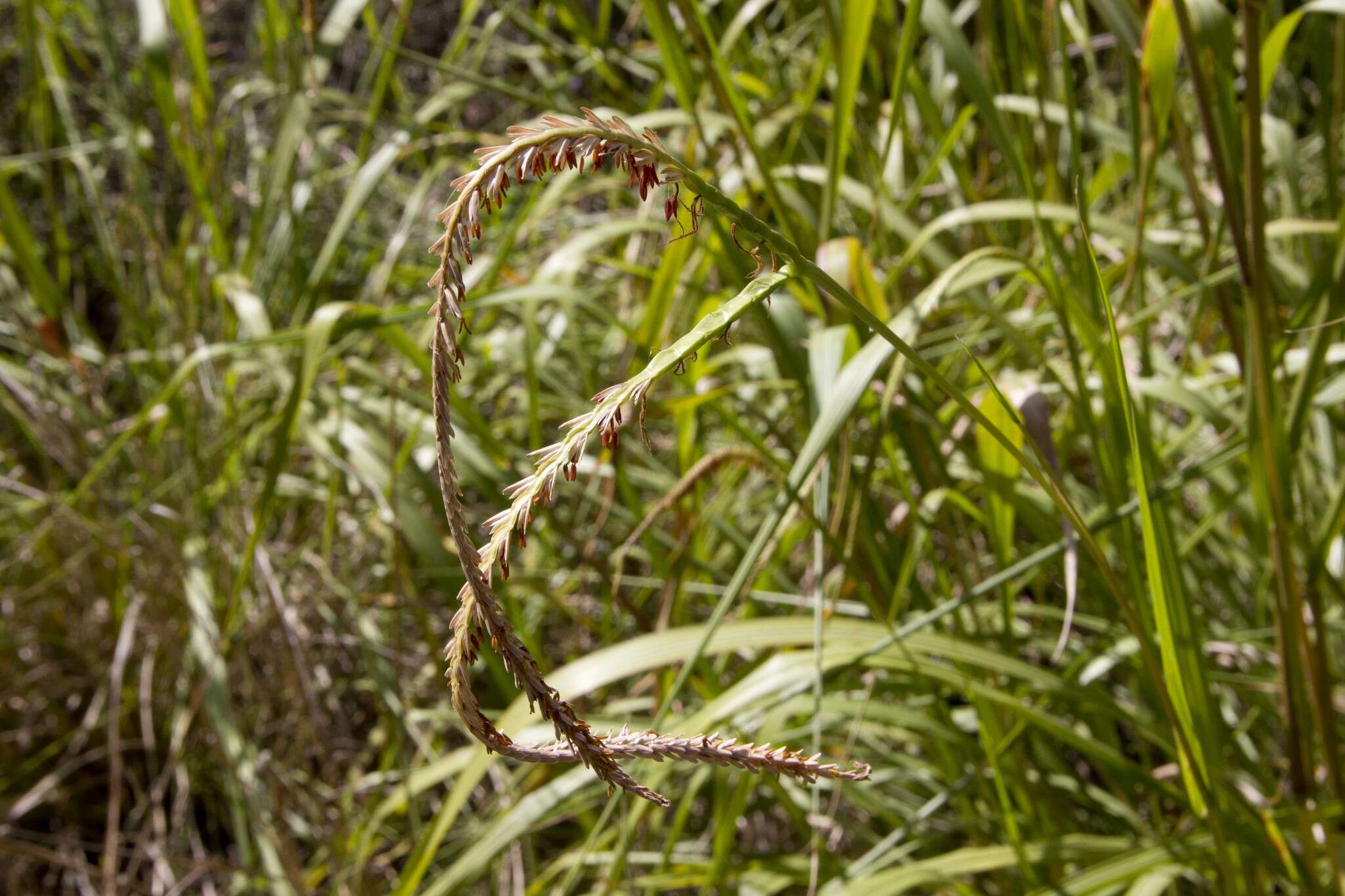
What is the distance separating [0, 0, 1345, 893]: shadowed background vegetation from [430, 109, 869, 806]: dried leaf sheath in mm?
65

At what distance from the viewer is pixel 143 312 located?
1322mm

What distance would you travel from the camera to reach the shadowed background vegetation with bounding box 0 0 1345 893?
2.02ft

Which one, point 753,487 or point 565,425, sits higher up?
point 565,425

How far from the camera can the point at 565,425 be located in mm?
238

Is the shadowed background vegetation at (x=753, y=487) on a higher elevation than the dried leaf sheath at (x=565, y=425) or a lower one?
lower

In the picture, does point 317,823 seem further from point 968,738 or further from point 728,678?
point 968,738

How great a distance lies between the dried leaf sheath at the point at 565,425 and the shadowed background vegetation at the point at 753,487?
65 mm

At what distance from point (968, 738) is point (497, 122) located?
1.41m

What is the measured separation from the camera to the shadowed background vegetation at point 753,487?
62 cm

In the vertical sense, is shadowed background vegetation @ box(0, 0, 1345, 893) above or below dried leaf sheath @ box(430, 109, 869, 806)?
below

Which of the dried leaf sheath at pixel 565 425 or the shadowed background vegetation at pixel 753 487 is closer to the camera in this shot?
the dried leaf sheath at pixel 565 425

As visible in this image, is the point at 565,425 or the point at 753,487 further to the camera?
the point at 753,487

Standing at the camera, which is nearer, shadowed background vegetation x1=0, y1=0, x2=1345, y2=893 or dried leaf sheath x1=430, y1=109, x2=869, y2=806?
dried leaf sheath x1=430, y1=109, x2=869, y2=806

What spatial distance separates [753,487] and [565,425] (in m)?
0.94
